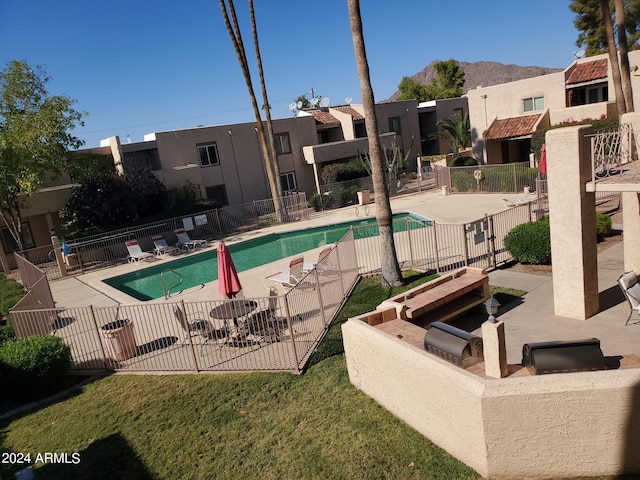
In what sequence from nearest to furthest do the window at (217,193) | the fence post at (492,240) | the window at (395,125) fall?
the fence post at (492,240)
the window at (217,193)
the window at (395,125)

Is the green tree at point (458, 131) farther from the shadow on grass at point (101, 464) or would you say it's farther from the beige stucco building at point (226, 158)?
the shadow on grass at point (101, 464)

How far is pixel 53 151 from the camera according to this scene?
2147 centimetres

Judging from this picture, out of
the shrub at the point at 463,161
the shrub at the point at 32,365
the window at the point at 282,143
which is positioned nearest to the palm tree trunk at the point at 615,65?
the shrub at the point at 463,161

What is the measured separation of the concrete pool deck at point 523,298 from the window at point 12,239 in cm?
707

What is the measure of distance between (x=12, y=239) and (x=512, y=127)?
29.4 meters

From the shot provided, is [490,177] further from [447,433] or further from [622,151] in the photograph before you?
[447,433]

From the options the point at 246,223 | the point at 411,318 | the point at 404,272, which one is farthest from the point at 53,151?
the point at 411,318

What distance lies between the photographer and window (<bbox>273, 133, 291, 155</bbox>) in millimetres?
32425

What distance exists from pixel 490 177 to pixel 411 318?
19.5 m

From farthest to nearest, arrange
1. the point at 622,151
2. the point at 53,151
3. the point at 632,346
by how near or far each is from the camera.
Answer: the point at 53,151, the point at 622,151, the point at 632,346

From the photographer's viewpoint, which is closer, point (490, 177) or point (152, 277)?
point (152, 277)

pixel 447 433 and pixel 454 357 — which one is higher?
pixel 454 357

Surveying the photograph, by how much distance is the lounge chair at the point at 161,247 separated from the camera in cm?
2248

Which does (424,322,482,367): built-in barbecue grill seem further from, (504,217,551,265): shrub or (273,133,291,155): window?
(273,133,291,155): window
